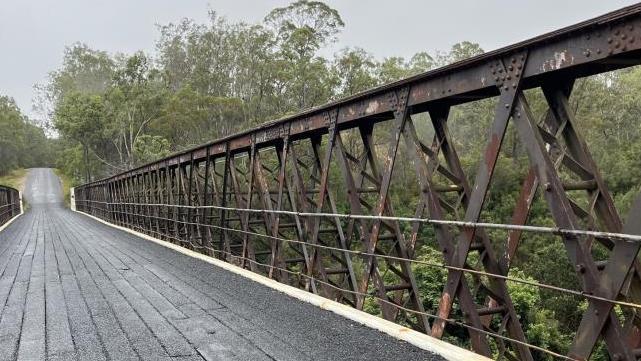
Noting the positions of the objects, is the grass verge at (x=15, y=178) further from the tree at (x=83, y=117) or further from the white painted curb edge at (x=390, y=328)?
the white painted curb edge at (x=390, y=328)

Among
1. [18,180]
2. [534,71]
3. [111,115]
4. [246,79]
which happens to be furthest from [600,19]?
[18,180]

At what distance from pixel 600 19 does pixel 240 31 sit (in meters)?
46.3

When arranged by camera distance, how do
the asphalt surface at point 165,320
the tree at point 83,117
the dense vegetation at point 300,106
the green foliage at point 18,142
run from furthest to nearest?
the green foliage at point 18,142
the tree at point 83,117
the dense vegetation at point 300,106
the asphalt surface at point 165,320

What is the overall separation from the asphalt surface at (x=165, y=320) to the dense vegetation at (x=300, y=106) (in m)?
13.0

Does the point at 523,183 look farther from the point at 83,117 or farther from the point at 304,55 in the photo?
the point at 83,117

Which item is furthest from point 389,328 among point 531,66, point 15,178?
point 15,178

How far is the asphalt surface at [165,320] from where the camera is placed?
445 cm

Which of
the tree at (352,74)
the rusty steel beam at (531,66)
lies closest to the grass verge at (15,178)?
the tree at (352,74)

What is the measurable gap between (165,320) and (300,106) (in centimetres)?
3193

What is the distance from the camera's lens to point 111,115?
175ft

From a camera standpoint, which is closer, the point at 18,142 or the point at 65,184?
the point at 65,184

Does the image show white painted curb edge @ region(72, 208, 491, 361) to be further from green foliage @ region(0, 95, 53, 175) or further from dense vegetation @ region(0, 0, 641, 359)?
green foliage @ region(0, 95, 53, 175)

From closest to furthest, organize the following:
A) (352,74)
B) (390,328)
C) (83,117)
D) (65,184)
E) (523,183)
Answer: (390,328) < (523,183) < (352,74) < (83,117) < (65,184)

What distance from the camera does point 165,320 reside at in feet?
18.3
